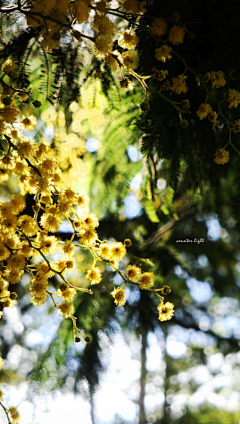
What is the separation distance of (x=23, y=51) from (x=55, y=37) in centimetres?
12

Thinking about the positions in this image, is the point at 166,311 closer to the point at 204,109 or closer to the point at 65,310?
the point at 65,310

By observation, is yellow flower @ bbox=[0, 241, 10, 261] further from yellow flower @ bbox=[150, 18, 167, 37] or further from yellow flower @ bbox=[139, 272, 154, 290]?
yellow flower @ bbox=[150, 18, 167, 37]

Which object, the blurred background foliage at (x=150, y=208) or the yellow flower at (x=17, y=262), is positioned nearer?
the yellow flower at (x=17, y=262)

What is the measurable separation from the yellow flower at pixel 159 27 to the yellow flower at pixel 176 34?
0.04 ft

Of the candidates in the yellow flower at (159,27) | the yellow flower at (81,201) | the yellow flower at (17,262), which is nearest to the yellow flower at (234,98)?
the yellow flower at (159,27)

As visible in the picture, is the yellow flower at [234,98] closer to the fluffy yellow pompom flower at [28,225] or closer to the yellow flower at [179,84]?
the yellow flower at [179,84]

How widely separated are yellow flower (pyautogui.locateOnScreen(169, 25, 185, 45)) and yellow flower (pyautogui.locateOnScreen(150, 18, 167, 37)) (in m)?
0.01

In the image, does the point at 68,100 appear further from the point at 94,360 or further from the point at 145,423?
the point at 145,423

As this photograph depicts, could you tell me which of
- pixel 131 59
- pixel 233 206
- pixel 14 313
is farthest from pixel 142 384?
pixel 131 59

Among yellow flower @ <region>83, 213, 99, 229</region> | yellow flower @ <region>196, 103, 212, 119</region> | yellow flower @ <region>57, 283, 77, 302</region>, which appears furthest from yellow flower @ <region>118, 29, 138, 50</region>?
yellow flower @ <region>57, 283, 77, 302</region>

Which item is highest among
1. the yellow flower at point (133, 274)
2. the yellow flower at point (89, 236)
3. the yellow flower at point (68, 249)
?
the yellow flower at point (89, 236)

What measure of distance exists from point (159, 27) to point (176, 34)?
3cm

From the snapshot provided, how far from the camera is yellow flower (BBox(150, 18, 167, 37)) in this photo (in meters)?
0.46

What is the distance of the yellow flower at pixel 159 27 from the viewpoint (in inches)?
18.3
